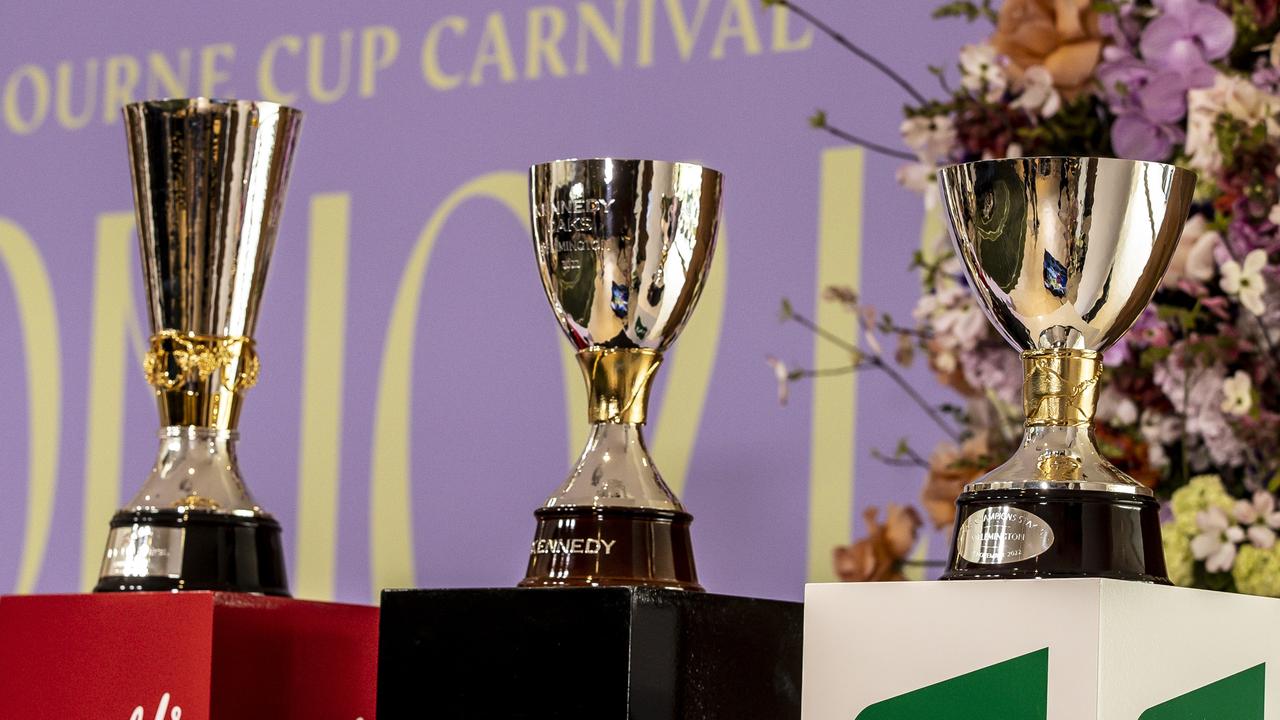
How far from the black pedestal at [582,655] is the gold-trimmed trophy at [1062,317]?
4.8 inches

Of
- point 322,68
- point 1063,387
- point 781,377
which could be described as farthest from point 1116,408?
point 322,68

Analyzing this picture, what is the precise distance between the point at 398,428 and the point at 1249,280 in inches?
41.6

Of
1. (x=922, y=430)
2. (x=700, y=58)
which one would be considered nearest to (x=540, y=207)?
(x=922, y=430)

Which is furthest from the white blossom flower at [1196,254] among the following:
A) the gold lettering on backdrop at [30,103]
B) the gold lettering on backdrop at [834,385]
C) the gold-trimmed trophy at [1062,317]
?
the gold lettering on backdrop at [30,103]

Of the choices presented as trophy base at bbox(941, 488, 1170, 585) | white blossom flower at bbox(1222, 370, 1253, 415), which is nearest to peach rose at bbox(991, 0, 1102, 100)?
white blossom flower at bbox(1222, 370, 1253, 415)

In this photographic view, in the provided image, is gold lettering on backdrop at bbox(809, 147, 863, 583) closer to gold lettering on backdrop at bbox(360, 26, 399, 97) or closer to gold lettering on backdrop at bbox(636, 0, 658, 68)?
gold lettering on backdrop at bbox(636, 0, 658, 68)

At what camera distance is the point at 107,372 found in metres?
2.18

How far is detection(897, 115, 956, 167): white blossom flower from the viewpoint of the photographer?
1.31m

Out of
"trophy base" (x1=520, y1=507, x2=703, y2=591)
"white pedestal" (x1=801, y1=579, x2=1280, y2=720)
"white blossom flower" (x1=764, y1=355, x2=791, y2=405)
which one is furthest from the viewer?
"white blossom flower" (x1=764, y1=355, x2=791, y2=405)

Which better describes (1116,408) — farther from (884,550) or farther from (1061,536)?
(1061,536)

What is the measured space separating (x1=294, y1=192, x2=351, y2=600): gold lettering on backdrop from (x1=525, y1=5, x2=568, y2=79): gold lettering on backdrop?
270mm

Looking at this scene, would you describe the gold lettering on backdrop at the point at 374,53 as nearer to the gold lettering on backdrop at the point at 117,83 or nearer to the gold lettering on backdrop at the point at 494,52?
the gold lettering on backdrop at the point at 494,52

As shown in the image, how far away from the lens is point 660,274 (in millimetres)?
995

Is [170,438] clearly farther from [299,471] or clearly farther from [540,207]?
[299,471]
